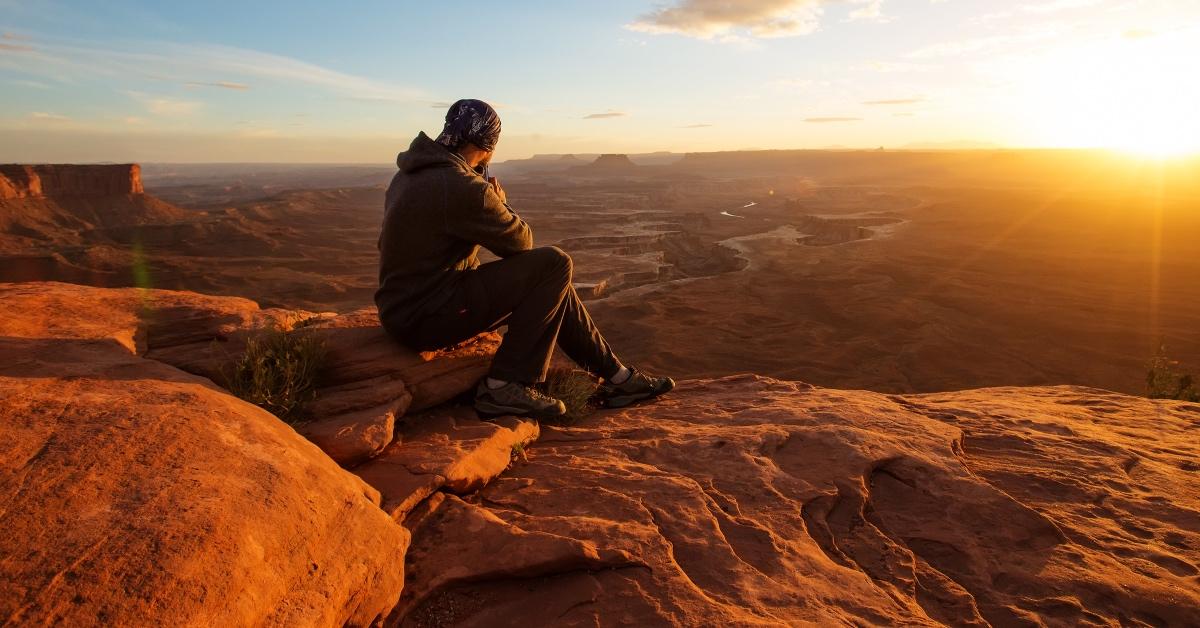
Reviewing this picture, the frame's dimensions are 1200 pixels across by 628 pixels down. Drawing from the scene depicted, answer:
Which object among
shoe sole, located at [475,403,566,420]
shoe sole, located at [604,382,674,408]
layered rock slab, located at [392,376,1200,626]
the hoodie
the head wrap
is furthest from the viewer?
shoe sole, located at [604,382,674,408]

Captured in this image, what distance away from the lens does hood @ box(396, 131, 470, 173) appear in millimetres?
3357

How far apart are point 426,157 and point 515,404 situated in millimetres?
1521

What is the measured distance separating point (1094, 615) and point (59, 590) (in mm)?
3238

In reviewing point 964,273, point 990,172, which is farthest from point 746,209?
point 990,172

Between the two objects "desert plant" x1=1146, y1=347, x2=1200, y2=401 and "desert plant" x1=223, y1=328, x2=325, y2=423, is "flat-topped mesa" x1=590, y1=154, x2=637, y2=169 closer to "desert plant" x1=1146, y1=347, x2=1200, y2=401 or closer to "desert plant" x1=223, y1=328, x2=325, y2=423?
"desert plant" x1=1146, y1=347, x2=1200, y2=401

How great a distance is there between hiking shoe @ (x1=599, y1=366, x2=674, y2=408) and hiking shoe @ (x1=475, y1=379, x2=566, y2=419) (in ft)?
2.27

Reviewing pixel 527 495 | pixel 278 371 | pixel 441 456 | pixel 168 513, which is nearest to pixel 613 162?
pixel 278 371

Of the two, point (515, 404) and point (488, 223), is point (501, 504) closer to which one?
point (515, 404)

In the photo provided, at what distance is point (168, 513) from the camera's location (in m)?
1.80

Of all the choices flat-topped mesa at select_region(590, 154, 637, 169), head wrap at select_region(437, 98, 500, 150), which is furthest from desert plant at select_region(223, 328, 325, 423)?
flat-topped mesa at select_region(590, 154, 637, 169)

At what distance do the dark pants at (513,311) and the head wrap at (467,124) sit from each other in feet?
2.35

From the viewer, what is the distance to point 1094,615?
7.41ft

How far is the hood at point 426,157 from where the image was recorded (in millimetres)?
3357

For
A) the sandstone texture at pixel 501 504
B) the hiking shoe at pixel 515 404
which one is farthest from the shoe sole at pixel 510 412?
the sandstone texture at pixel 501 504
